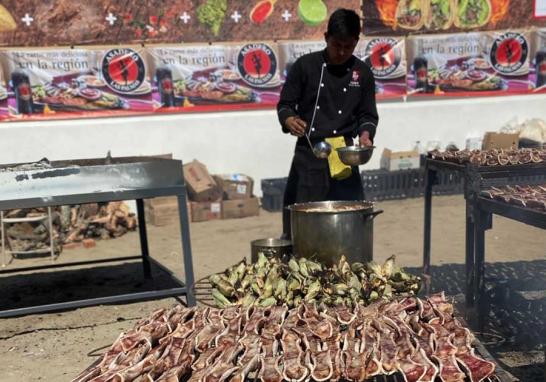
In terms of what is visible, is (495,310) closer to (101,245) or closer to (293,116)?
(293,116)

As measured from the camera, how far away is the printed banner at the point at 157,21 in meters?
9.48

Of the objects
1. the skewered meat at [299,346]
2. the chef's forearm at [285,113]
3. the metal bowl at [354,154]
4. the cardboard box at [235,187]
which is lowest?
the cardboard box at [235,187]

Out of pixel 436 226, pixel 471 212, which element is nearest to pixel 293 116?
pixel 471 212

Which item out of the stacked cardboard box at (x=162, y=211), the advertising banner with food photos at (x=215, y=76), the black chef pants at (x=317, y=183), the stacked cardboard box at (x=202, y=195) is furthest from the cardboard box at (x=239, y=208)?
the black chef pants at (x=317, y=183)

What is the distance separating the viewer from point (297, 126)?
15.9ft

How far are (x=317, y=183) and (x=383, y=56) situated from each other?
6694mm

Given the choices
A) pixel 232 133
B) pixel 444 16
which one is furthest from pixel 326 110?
pixel 444 16

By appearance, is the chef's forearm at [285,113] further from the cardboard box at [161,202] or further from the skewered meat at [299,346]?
the cardboard box at [161,202]

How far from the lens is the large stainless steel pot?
392 centimetres

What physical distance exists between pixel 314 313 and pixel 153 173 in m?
2.38

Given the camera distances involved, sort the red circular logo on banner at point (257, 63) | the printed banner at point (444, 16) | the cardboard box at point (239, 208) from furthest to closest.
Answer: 1. the printed banner at point (444, 16)
2. the red circular logo on banner at point (257, 63)
3. the cardboard box at point (239, 208)

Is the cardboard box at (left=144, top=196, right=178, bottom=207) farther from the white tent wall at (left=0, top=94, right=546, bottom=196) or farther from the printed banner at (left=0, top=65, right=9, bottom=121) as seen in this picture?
the printed banner at (left=0, top=65, right=9, bottom=121)

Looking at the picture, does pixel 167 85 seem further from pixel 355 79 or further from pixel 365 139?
pixel 365 139

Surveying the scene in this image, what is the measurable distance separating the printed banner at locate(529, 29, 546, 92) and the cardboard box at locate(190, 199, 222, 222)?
6840mm
